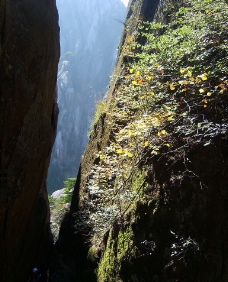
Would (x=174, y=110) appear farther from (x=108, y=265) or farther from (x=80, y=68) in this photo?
(x=80, y=68)

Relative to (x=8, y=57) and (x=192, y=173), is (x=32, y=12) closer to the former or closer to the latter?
(x=8, y=57)

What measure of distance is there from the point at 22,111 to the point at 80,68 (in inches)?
2395

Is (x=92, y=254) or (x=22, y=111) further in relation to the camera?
(x=92, y=254)

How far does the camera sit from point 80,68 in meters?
63.4

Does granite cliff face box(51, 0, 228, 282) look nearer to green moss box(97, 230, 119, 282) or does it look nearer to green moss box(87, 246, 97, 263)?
green moss box(97, 230, 119, 282)

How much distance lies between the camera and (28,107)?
552 centimetres

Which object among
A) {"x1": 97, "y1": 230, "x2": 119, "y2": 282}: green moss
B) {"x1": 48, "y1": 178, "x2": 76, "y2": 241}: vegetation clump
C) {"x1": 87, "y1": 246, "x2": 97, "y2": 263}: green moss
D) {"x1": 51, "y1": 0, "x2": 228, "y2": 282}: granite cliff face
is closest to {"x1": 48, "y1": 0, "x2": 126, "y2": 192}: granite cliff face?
{"x1": 48, "y1": 178, "x2": 76, "y2": 241}: vegetation clump

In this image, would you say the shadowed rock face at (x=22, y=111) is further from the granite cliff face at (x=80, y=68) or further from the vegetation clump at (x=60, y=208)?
the granite cliff face at (x=80, y=68)

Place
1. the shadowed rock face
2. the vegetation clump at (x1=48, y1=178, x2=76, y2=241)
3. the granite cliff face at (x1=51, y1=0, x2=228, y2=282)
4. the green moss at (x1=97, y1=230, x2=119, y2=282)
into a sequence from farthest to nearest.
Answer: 1. the vegetation clump at (x1=48, y1=178, x2=76, y2=241)
2. the shadowed rock face
3. the green moss at (x1=97, y1=230, x2=119, y2=282)
4. the granite cliff face at (x1=51, y1=0, x2=228, y2=282)

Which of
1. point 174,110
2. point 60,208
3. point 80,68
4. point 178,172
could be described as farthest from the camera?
point 80,68

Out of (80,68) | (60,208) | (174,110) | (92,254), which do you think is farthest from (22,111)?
(80,68)

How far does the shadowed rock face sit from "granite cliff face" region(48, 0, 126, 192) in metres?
34.2

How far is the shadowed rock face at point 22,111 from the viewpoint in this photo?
486 centimetres

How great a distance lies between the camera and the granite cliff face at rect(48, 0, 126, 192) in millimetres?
49062
